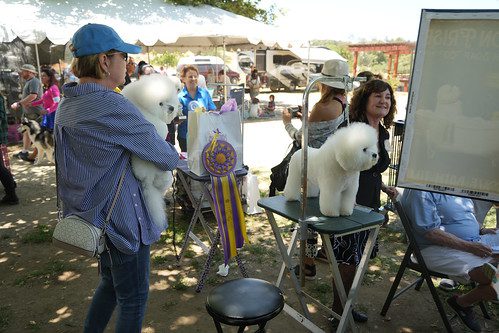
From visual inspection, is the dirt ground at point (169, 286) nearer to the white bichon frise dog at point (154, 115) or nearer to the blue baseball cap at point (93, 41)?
the white bichon frise dog at point (154, 115)

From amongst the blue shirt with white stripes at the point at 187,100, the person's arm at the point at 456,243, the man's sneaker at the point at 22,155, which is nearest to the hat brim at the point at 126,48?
the person's arm at the point at 456,243

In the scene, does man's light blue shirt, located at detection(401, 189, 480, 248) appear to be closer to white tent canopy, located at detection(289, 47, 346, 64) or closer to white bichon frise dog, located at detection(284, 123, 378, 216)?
white bichon frise dog, located at detection(284, 123, 378, 216)

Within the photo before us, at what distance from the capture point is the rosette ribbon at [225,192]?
2996 millimetres

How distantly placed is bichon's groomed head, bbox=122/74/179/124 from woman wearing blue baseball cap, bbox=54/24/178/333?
0.20 m

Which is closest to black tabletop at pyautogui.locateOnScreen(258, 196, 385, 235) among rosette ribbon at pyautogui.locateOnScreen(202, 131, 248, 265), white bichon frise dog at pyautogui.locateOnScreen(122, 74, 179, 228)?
rosette ribbon at pyautogui.locateOnScreen(202, 131, 248, 265)

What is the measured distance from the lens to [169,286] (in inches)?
130

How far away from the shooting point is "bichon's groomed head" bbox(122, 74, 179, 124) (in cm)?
195

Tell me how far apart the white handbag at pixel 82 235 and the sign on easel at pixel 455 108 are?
1.56 metres

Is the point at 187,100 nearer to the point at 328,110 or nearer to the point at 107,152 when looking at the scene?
the point at 328,110

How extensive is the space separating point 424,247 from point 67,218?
233cm

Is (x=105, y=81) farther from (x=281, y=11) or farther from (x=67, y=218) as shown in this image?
(x=281, y=11)

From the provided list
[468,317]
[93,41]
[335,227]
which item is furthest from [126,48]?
[468,317]

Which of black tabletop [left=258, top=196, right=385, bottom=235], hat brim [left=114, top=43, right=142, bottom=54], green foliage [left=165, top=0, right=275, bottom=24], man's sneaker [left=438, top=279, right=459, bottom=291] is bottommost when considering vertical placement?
man's sneaker [left=438, top=279, right=459, bottom=291]

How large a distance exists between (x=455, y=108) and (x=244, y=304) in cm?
148
